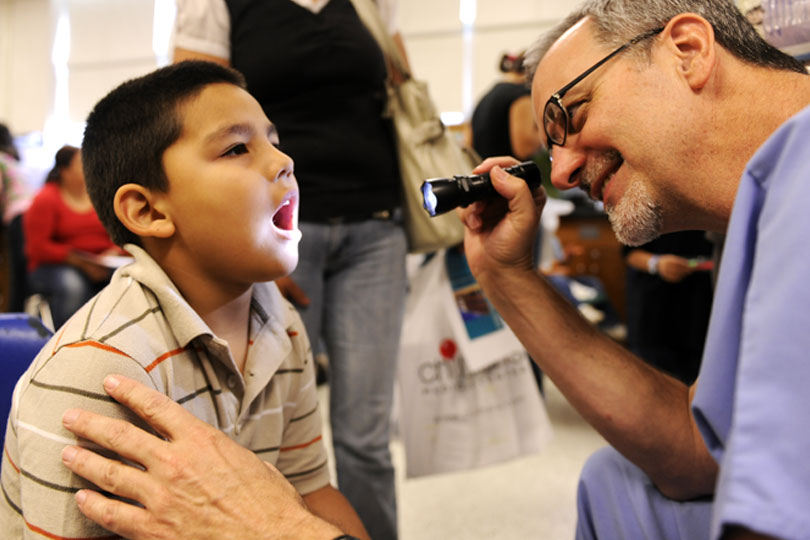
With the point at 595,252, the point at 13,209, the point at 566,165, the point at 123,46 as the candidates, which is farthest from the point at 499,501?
the point at 123,46

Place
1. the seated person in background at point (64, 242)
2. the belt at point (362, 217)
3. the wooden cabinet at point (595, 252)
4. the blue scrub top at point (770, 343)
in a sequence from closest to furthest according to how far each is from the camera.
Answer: the blue scrub top at point (770, 343) < the belt at point (362, 217) < the seated person in background at point (64, 242) < the wooden cabinet at point (595, 252)

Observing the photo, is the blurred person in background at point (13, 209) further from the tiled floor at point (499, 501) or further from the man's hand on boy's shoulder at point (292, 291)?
the man's hand on boy's shoulder at point (292, 291)

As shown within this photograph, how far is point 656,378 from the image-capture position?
3.37 ft

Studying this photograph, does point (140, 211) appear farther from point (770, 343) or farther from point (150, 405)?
point (770, 343)

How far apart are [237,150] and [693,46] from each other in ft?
2.12

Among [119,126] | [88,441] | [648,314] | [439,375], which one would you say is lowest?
[648,314]

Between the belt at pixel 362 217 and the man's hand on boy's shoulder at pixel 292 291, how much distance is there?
0.48ft

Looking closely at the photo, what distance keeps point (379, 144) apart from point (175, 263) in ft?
2.05

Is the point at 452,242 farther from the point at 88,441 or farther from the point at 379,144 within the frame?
the point at 88,441

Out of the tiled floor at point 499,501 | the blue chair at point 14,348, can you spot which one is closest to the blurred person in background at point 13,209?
the tiled floor at point 499,501

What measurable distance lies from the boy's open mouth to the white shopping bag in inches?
29.2

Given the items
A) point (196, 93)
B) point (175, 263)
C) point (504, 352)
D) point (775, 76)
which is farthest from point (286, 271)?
point (504, 352)

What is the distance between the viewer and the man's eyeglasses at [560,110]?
3.08ft

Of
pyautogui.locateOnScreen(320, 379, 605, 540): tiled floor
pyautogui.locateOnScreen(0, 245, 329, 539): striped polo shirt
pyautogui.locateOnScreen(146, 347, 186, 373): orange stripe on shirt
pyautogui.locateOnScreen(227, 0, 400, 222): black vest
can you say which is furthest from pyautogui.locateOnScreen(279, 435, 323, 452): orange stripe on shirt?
pyautogui.locateOnScreen(320, 379, 605, 540): tiled floor
